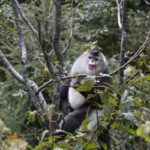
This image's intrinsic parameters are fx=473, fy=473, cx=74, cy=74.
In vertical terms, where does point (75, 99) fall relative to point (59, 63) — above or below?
below

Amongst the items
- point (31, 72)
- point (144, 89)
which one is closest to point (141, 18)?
point (31, 72)

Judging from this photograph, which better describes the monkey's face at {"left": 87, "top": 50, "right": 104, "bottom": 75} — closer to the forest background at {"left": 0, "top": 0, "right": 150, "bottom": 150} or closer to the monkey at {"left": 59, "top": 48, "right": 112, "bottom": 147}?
the monkey at {"left": 59, "top": 48, "right": 112, "bottom": 147}

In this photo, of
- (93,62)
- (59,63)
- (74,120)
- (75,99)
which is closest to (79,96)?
(75,99)

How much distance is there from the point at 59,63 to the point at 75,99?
2751 mm

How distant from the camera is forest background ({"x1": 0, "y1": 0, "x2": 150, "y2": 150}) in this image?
2.31 meters

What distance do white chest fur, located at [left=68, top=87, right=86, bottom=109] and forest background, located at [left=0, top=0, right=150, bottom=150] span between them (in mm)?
260

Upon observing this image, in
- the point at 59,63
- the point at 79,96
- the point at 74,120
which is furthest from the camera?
the point at 79,96

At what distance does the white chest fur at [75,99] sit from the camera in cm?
523

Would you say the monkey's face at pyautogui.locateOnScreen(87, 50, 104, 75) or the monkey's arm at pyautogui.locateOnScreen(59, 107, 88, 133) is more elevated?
the monkey's face at pyautogui.locateOnScreen(87, 50, 104, 75)

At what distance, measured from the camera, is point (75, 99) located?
529cm

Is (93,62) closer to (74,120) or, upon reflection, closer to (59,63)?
(74,120)

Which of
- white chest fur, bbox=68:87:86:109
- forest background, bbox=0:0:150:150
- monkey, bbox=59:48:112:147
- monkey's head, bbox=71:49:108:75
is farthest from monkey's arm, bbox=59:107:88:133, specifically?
monkey's head, bbox=71:49:108:75

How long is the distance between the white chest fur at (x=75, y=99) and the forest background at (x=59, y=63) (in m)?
0.26

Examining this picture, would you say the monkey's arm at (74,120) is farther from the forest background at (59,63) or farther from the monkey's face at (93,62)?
the monkey's face at (93,62)
